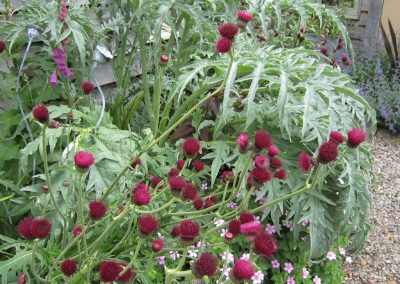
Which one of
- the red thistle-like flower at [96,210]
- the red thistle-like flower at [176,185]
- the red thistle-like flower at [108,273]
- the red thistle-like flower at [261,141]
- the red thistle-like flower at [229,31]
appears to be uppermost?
the red thistle-like flower at [229,31]

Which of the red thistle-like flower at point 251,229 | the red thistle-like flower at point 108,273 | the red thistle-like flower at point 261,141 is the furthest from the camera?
the red thistle-like flower at point 261,141

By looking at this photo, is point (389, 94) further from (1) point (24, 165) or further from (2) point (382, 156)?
(1) point (24, 165)

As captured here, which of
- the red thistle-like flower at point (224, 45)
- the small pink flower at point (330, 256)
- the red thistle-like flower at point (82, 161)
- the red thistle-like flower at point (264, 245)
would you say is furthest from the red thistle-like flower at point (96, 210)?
the small pink flower at point (330, 256)

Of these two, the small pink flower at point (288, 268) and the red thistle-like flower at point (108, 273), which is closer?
the red thistle-like flower at point (108, 273)

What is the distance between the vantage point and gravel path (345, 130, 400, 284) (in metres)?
2.86

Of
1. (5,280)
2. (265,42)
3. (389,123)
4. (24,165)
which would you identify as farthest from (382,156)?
(5,280)

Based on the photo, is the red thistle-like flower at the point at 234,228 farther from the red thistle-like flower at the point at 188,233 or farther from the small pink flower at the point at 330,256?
the small pink flower at the point at 330,256

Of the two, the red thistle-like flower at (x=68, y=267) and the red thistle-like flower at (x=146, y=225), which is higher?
the red thistle-like flower at (x=146, y=225)

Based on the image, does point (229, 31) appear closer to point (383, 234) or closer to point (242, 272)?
point (242, 272)

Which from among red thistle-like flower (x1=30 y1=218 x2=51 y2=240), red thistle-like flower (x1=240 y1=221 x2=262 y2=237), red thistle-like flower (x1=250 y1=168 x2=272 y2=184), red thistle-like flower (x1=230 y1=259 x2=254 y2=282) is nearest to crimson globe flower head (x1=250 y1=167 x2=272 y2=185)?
red thistle-like flower (x1=250 y1=168 x2=272 y2=184)

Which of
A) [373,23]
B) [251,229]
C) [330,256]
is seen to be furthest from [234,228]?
[373,23]

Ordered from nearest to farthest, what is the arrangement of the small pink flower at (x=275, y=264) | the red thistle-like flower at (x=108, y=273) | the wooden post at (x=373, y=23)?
the red thistle-like flower at (x=108, y=273) < the small pink flower at (x=275, y=264) < the wooden post at (x=373, y=23)

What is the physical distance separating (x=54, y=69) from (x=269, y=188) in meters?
1.02

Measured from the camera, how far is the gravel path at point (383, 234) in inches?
113
